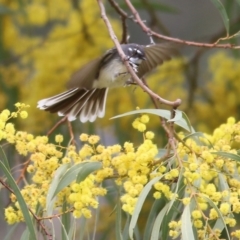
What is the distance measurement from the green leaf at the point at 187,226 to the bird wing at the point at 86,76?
18.8 inches

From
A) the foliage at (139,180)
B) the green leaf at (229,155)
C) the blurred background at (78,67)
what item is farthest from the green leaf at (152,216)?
the blurred background at (78,67)

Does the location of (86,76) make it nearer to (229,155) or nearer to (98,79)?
(98,79)

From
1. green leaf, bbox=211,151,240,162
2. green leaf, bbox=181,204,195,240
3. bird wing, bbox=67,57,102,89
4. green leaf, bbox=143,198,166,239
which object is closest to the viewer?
green leaf, bbox=181,204,195,240

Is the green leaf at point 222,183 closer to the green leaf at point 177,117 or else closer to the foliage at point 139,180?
the foliage at point 139,180

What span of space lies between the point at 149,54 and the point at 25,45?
832mm

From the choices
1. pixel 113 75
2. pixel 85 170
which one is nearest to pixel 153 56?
pixel 113 75

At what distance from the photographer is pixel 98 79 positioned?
57.3 inches

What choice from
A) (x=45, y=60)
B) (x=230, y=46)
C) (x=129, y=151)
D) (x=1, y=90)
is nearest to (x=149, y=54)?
(x=230, y=46)

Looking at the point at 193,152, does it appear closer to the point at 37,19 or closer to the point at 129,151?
the point at 129,151

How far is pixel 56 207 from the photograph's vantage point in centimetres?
104

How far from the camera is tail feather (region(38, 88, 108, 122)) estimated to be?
138cm

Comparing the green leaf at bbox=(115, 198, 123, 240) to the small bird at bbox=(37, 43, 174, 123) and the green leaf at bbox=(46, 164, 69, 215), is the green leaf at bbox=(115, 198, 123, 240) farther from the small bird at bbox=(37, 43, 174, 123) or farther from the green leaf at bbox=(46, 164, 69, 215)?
the small bird at bbox=(37, 43, 174, 123)

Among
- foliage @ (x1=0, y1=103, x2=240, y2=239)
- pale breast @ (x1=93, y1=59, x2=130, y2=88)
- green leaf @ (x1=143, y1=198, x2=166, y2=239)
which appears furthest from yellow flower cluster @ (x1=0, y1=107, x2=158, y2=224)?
pale breast @ (x1=93, y1=59, x2=130, y2=88)

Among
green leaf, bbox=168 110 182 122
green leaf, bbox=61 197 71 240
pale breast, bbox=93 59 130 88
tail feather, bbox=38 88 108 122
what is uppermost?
pale breast, bbox=93 59 130 88
